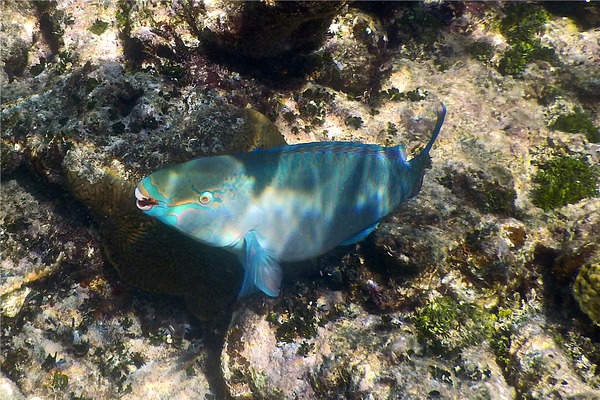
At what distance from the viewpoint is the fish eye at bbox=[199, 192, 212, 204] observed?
2.59 m

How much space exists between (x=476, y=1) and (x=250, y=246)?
229 inches

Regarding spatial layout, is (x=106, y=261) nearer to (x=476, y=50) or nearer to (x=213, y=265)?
(x=213, y=265)

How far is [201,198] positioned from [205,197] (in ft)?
0.09

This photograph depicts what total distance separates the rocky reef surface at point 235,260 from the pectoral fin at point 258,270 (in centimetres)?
96

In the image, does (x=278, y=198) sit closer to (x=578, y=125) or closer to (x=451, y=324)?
(x=451, y=324)

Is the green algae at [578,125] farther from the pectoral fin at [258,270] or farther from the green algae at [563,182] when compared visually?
the pectoral fin at [258,270]

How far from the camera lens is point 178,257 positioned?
3717 mm

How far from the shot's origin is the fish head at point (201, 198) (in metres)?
2.49

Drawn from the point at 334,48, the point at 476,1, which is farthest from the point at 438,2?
the point at 334,48

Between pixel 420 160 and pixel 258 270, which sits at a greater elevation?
pixel 420 160

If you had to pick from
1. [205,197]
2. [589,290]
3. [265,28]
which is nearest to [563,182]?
[589,290]

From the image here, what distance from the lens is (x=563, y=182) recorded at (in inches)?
184

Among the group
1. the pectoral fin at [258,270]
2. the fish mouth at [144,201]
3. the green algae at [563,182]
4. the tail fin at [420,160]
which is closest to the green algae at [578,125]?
the green algae at [563,182]

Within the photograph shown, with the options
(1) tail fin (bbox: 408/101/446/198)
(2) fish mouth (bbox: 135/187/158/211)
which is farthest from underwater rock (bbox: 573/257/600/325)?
(2) fish mouth (bbox: 135/187/158/211)
